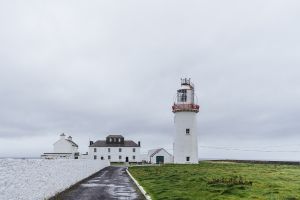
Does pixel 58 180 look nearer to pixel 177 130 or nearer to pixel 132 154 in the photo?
pixel 177 130

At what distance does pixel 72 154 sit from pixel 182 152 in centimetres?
5604

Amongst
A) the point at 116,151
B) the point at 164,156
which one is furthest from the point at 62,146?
the point at 164,156

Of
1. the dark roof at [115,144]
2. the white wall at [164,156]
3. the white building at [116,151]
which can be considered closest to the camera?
the white wall at [164,156]

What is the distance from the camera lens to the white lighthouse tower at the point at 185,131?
237ft

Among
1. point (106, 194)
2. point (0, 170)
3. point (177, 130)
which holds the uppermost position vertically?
point (177, 130)

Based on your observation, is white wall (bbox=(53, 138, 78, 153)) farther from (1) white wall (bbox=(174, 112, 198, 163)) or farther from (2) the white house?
(1) white wall (bbox=(174, 112, 198, 163))

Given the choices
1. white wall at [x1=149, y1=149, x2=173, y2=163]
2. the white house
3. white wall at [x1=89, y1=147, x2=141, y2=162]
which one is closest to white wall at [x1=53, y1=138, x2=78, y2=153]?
white wall at [x1=89, y1=147, x2=141, y2=162]

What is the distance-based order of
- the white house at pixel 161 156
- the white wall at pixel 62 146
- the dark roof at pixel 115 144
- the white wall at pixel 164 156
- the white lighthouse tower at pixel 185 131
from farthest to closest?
the white wall at pixel 62 146 → the dark roof at pixel 115 144 → the white house at pixel 161 156 → the white wall at pixel 164 156 → the white lighthouse tower at pixel 185 131

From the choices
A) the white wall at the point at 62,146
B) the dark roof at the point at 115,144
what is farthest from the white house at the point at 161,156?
the white wall at the point at 62,146

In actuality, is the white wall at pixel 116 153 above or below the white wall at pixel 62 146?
below

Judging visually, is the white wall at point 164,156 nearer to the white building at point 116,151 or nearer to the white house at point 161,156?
the white house at point 161,156

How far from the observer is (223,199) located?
21625mm

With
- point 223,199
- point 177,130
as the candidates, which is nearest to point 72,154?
point 177,130

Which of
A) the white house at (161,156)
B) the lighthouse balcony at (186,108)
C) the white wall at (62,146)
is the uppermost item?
the lighthouse balcony at (186,108)
